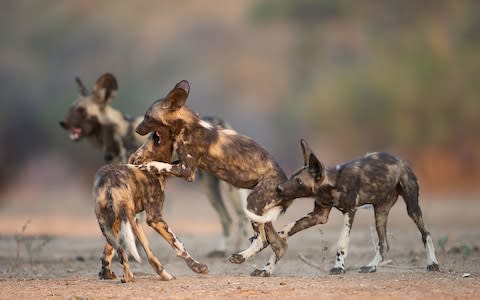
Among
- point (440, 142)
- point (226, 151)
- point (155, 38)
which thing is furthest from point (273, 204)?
point (155, 38)

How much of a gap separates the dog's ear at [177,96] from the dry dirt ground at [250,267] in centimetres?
158

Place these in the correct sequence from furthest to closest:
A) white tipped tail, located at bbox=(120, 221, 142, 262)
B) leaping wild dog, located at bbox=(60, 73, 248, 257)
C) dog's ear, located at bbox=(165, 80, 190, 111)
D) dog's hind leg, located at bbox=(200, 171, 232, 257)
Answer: dog's hind leg, located at bbox=(200, 171, 232, 257) < leaping wild dog, located at bbox=(60, 73, 248, 257) < dog's ear, located at bbox=(165, 80, 190, 111) < white tipped tail, located at bbox=(120, 221, 142, 262)

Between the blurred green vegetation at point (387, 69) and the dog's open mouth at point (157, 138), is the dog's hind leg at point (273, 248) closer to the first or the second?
the dog's open mouth at point (157, 138)

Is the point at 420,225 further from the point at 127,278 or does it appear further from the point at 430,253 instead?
the point at 127,278

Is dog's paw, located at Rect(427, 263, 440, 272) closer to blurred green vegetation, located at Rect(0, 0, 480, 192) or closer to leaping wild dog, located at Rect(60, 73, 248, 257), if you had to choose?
leaping wild dog, located at Rect(60, 73, 248, 257)

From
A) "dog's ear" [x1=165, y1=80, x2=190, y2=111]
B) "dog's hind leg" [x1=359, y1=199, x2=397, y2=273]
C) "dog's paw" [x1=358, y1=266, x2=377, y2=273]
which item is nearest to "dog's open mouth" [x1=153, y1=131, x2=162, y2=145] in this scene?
"dog's ear" [x1=165, y1=80, x2=190, y2=111]

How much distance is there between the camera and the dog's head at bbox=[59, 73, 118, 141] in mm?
12039

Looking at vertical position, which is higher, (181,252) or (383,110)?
(383,110)

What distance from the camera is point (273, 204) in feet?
28.7

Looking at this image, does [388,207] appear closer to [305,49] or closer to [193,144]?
[193,144]

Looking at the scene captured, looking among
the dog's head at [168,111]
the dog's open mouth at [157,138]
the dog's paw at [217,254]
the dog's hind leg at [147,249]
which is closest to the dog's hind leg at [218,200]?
the dog's paw at [217,254]

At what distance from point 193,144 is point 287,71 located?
105 ft

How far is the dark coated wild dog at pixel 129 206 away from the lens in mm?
7984

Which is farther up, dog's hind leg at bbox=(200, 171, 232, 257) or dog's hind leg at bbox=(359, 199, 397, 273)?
dog's hind leg at bbox=(200, 171, 232, 257)
